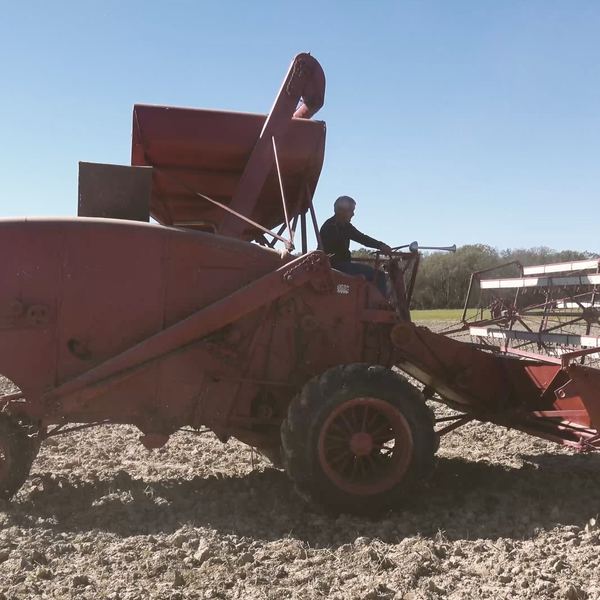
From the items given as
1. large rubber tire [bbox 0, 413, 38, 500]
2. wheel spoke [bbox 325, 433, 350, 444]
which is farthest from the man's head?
large rubber tire [bbox 0, 413, 38, 500]

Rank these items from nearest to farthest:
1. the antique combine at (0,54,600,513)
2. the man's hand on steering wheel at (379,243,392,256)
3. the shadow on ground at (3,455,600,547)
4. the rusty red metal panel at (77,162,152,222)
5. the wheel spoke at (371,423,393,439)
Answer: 1. the shadow on ground at (3,455,600,547)
2. the antique combine at (0,54,600,513)
3. the wheel spoke at (371,423,393,439)
4. the rusty red metal panel at (77,162,152,222)
5. the man's hand on steering wheel at (379,243,392,256)

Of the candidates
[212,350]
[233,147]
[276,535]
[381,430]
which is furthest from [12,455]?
[233,147]

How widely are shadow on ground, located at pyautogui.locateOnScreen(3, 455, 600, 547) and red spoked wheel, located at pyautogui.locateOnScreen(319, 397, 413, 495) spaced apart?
26 centimetres

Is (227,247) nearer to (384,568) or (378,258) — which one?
(378,258)

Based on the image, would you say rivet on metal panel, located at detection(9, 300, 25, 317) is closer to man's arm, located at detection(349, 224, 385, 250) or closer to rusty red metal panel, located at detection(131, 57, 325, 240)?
rusty red metal panel, located at detection(131, 57, 325, 240)

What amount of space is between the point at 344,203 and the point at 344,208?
5cm

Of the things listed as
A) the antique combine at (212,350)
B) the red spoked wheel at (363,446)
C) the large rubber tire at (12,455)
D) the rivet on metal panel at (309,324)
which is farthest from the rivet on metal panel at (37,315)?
the red spoked wheel at (363,446)

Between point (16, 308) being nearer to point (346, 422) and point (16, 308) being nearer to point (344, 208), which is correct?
point (346, 422)

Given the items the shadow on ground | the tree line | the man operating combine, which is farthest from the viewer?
the tree line

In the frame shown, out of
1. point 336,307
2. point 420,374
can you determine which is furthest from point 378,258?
point 420,374

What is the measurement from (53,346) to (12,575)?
1670 millimetres

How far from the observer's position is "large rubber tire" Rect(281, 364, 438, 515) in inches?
180

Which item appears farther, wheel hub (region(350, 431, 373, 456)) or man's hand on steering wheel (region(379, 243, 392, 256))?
man's hand on steering wheel (region(379, 243, 392, 256))

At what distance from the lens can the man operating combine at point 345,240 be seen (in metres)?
5.69
